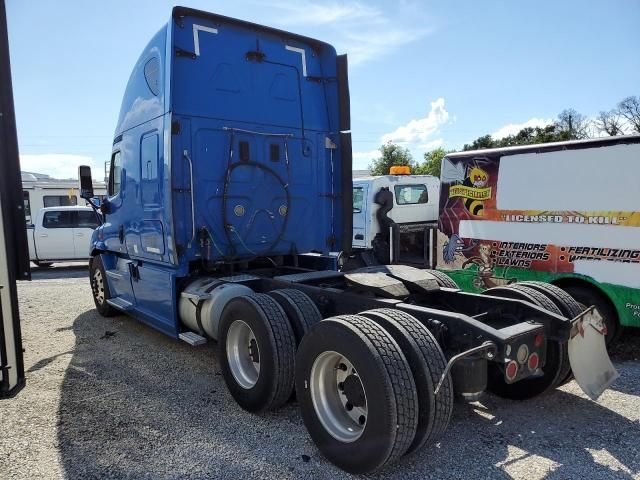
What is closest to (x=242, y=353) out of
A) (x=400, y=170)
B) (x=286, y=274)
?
(x=286, y=274)

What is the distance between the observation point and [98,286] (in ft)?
24.9

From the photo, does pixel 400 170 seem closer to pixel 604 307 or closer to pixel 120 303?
pixel 604 307

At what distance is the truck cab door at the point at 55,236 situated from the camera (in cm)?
1430

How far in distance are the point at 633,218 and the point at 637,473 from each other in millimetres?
2834

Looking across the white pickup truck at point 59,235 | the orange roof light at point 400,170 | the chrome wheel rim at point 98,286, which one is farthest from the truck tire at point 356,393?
the white pickup truck at point 59,235

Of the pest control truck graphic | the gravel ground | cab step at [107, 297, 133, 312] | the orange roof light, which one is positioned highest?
the orange roof light

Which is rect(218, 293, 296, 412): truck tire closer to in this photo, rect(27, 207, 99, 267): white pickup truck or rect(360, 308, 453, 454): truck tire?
rect(360, 308, 453, 454): truck tire

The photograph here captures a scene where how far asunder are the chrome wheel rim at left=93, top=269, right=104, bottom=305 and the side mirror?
1.24m

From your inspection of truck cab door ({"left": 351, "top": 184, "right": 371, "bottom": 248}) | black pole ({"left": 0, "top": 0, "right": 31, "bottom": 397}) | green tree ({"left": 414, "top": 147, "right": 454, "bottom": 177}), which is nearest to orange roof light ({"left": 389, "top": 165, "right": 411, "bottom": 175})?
truck cab door ({"left": 351, "top": 184, "right": 371, "bottom": 248})

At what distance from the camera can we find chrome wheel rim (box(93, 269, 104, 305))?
24.4 feet

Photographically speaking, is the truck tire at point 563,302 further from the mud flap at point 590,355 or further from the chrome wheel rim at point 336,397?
the chrome wheel rim at point 336,397

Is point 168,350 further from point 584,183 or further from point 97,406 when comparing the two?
point 584,183

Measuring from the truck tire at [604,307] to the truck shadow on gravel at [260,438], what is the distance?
1.48 meters

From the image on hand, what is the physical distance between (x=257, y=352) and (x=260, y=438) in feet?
2.46
